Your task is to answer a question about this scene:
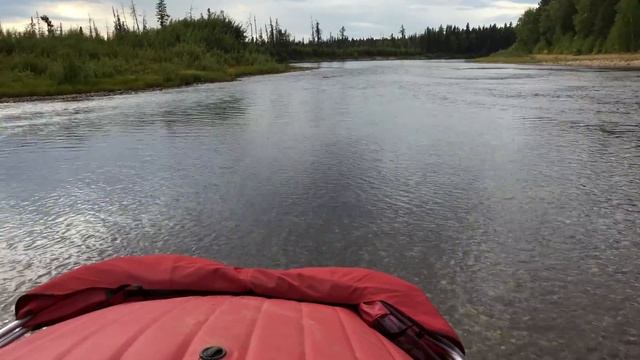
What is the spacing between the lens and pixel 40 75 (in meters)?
35.9

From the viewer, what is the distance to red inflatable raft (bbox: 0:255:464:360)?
7.67 feet

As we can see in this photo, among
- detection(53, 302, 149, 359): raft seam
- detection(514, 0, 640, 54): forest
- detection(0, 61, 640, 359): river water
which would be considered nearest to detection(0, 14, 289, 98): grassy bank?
detection(0, 61, 640, 359): river water

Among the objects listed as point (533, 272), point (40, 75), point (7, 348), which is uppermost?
point (40, 75)

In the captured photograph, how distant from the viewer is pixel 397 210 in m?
7.09

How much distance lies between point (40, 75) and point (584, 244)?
126 feet

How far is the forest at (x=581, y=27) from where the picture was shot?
7344 cm

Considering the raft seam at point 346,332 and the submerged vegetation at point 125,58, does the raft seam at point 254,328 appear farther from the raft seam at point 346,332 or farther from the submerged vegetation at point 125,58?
the submerged vegetation at point 125,58

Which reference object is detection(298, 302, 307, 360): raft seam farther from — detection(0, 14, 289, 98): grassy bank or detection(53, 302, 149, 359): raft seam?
detection(0, 14, 289, 98): grassy bank

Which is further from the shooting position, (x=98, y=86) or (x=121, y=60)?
(x=121, y=60)

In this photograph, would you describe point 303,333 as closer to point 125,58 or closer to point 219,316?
point 219,316

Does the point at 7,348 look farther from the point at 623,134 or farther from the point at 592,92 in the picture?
the point at 592,92

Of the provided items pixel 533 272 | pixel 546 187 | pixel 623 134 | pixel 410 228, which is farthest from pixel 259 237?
pixel 623 134

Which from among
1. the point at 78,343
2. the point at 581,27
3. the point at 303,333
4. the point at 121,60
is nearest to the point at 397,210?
the point at 303,333

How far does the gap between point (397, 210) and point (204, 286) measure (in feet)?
14.2
